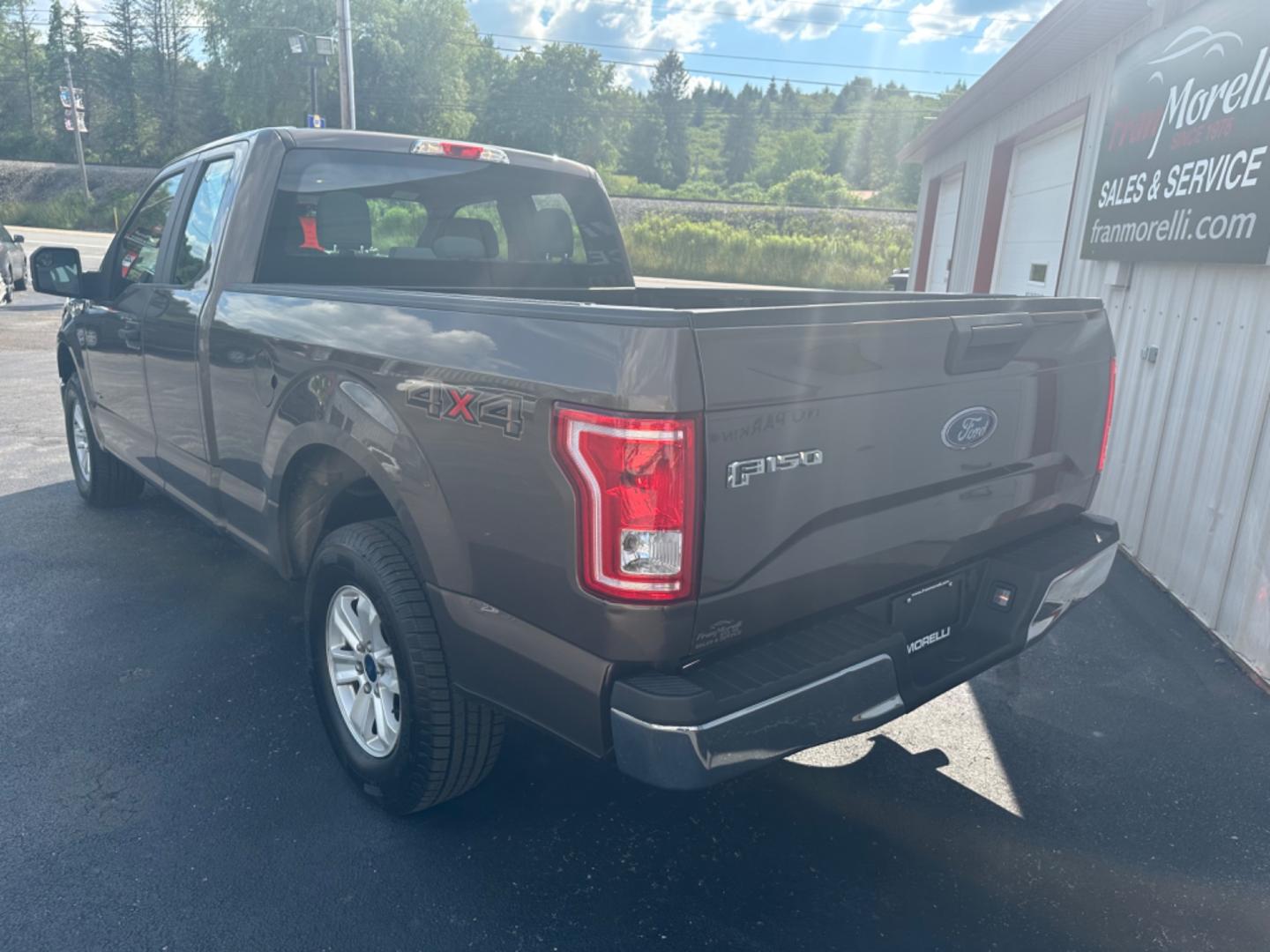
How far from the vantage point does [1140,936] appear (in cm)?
245

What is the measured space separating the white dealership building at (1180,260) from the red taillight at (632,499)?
10.8 ft

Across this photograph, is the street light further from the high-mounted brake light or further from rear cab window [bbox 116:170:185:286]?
the high-mounted brake light

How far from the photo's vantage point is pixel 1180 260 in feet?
15.9

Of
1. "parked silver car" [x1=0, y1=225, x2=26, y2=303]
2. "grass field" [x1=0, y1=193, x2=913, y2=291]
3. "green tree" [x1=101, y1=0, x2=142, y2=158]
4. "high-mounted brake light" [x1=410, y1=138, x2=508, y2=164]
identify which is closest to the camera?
"high-mounted brake light" [x1=410, y1=138, x2=508, y2=164]

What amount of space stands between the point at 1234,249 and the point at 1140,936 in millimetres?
3219

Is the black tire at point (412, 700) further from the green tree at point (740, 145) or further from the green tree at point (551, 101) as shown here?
the green tree at point (740, 145)

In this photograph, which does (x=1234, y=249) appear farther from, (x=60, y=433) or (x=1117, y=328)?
(x=60, y=433)

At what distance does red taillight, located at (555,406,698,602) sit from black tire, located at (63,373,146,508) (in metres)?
4.33

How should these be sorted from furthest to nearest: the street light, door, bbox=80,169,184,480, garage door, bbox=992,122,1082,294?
the street light → garage door, bbox=992,122,1082,294 → door, bbox=80,169,184,480

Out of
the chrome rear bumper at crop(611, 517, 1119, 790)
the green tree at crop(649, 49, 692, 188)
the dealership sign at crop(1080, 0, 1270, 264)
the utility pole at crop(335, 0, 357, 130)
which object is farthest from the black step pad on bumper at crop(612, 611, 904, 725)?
the green tree at crop(649, 49, 692, 188)

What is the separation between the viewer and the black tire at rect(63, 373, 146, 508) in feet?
17.9

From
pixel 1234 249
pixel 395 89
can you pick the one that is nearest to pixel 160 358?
pixel 1234 249

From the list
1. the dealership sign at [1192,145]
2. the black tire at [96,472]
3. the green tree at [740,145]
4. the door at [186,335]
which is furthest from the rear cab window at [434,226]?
the green tree at [740,145]

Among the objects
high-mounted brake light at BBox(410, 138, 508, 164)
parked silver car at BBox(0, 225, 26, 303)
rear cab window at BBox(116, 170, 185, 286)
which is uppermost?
high-mounted brake light at BBox(410, 138, 508, 164)
